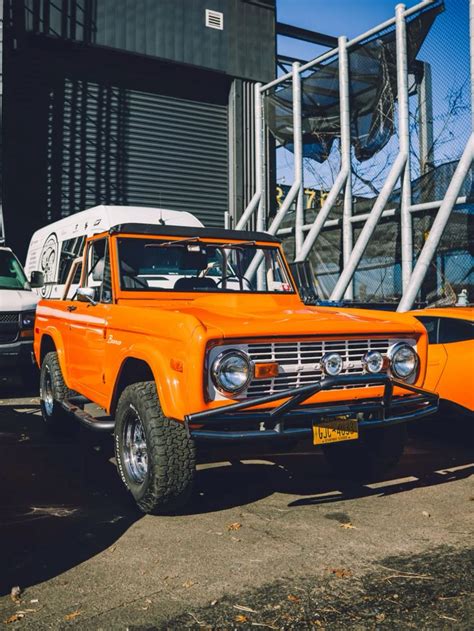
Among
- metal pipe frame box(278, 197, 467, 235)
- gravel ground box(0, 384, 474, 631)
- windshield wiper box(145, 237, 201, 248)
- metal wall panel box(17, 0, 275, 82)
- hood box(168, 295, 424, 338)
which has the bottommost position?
gravel ground box(0, 384, 474, 631)

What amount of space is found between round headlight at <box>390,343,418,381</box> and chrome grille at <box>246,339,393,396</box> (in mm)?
235

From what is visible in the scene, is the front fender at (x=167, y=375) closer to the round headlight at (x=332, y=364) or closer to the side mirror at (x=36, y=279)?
the round headlight at (x=332, y=364)

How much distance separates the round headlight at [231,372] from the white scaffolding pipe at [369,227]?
8.18 meters

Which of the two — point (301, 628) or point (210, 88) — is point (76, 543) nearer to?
point (301, 628)

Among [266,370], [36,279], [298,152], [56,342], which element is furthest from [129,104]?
[266,370]

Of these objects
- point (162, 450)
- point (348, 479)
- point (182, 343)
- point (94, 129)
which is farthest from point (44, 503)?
point (94, 129)

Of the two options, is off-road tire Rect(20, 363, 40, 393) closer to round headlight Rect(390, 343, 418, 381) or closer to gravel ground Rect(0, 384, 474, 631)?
gravel ground Rect(0, 384, 474, 631)

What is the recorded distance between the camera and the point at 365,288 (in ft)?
42.2

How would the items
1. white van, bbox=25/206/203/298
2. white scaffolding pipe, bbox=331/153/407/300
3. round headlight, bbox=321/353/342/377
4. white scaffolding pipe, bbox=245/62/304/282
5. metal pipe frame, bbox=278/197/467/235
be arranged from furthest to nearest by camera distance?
white scaffolding pipe, bbox=245/62/304/282 → white scaffolding pipe, bbox=331/153/407/300 → metal pipe frame, bbox=278/197/467/235 → white van, bbox=25/206/203/298 → round headlight, bbox=321/353/342/377

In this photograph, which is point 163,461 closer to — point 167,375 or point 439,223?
point 167,375

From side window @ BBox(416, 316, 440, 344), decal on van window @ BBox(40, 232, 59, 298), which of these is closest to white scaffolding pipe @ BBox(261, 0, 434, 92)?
decal on van window @ BBox(40, 232, 59, 298)

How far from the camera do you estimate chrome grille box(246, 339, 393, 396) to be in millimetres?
4121

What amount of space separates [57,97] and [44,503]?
1387cm

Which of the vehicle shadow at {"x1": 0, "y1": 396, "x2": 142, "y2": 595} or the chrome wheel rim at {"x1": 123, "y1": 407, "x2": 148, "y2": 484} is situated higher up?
the chrome wheel rim at {"x1": 123, "y1": 407, "x2": 148, "y2": 484}
